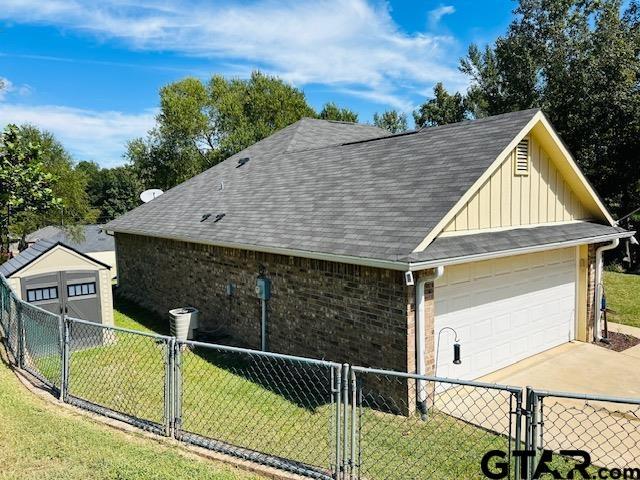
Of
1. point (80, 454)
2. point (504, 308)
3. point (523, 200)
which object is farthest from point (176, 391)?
point (523, 200)

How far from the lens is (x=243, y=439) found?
5793 millimetres

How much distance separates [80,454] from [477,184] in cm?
664

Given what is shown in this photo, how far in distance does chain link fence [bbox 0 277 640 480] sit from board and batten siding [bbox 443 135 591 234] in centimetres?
293

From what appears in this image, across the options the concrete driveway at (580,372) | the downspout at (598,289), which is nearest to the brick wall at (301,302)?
the concrete driveway at (580,372)

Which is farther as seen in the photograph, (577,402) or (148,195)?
(148,195)

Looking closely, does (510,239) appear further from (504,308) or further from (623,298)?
(623,298)

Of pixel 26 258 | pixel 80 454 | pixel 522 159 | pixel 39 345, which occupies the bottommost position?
pixel 80 454

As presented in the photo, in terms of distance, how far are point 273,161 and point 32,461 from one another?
1225cm

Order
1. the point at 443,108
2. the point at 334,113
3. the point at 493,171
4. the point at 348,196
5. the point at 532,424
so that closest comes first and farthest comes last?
1. the point at 532,424
2. the point at 493,171
3. the point at 348,196
4. the point at 443,108
5. the point at 334,113

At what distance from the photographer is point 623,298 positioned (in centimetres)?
1487

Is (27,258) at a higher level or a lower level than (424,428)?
higher

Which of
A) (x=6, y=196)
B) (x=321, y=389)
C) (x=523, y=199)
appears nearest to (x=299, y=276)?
(x=321, y=389)

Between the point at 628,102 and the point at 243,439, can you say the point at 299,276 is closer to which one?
the point at 243,439

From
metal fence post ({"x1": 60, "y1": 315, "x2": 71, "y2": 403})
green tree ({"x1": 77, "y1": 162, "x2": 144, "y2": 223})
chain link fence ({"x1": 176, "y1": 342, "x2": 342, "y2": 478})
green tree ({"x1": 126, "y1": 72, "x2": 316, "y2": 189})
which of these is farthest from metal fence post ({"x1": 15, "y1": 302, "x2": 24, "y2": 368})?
green tree ({"x1": 77, "y1": 162, "x2": 144, "y2": 223})
